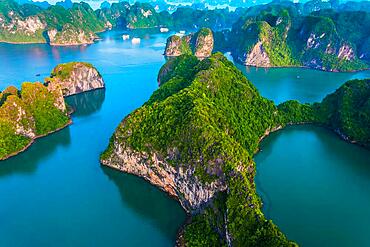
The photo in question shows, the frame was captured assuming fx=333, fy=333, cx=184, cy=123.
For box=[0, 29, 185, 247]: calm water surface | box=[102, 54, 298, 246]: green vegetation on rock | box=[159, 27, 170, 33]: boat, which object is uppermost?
box=[102, 54, 298, 246]: green vegetation on rock

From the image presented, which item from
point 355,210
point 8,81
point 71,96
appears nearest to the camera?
point 355,210

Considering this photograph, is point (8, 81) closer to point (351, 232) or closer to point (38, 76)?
point (38, 76)

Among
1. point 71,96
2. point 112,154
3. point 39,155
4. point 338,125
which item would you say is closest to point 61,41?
point 71,96

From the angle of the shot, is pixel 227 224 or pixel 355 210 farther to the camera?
pixel 355 210

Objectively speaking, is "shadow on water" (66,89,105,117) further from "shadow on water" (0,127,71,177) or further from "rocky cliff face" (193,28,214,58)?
"rocky cliff face" (193,28,214,58)

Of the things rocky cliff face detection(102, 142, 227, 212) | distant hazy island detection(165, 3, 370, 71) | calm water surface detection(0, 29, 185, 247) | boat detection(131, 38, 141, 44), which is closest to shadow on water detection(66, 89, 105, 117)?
calm water surface detection(0, 29, 185, 247)

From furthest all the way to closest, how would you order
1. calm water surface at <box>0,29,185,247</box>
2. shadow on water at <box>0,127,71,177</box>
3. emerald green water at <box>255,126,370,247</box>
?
shadow on water at <box>0,127,71,177</box>
emerald green water at <box>255,126,370,247</box>
calm water surface at <box>0,29,185,247</box>
